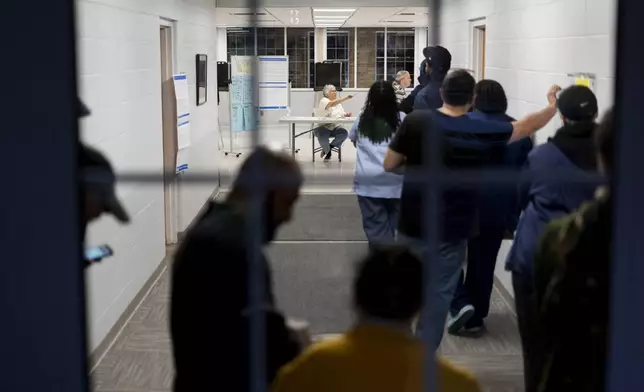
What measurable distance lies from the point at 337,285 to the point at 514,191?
1.27ft

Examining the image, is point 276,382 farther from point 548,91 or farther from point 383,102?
point 548,91

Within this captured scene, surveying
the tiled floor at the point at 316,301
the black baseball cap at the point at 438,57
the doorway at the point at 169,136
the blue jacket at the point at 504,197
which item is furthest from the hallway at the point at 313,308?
the black baseball cap at the point at 438,57

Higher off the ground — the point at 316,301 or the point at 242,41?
the point at 242,41

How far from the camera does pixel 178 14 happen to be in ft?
8.43

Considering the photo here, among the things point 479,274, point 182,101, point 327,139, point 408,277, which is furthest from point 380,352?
point 182,101

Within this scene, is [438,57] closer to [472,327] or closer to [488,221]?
[488,221]

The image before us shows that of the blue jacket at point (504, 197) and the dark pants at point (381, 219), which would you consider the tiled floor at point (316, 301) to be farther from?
the blue jacket at point (504, 197)

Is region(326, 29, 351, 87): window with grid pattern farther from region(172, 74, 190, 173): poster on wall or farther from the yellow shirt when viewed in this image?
the yellow shirt

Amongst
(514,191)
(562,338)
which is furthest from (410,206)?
(562,338)

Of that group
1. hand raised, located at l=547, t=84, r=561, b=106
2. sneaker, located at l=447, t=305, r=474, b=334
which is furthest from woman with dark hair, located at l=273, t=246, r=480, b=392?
hand raised, located at l=547, t=84, r=561, b=106

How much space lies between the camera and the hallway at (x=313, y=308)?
4.34ft

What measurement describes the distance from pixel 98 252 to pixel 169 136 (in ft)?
5.68

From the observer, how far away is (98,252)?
133cm

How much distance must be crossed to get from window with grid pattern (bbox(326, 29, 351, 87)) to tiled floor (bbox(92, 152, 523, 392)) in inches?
257
